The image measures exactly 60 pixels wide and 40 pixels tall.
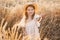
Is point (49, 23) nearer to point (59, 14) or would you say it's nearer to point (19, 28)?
point (59, 14)

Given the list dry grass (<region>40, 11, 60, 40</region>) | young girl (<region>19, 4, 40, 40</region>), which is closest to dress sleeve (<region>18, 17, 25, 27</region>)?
young girl (<region>19, 4, 40, 40</region>)

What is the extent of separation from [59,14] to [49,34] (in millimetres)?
197

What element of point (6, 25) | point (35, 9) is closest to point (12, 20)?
point (6, 25)

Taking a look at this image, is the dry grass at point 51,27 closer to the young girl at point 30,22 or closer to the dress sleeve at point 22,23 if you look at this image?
the young girl at point 30,22

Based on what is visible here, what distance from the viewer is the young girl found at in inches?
46.0

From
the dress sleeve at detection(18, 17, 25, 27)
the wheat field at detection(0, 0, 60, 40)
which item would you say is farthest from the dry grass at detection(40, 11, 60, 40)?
the dress sleeve at detection(18, 17, 25, 27)

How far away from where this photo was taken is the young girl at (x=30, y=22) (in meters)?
1.17

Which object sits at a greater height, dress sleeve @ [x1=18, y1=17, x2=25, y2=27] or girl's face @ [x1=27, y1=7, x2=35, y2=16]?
girl's face @ [x1=27, y1=7, x2=35, y2=16]

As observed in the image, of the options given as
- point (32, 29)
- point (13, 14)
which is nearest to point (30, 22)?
point (32, 29)

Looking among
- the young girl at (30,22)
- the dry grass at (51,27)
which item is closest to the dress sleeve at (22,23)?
the young girl at (30,22)

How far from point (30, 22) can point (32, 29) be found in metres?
0.06

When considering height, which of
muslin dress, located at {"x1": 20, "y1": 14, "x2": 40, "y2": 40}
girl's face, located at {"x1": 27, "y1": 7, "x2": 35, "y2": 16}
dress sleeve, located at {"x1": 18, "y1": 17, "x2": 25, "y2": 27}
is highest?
girl's face, located at {"x1": 27, "y1": 7, "x2": 35, "y2": 16}

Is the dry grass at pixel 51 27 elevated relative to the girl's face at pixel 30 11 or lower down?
lower down

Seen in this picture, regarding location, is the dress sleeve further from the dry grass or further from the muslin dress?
the dry grass
